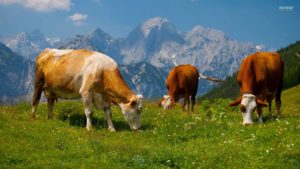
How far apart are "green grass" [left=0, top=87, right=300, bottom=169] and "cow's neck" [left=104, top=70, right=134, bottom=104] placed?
1.46 m

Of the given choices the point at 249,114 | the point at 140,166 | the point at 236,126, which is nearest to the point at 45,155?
the point at 140,166

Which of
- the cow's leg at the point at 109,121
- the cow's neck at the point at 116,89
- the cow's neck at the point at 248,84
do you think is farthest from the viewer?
the cow's neck at the point at 248,84

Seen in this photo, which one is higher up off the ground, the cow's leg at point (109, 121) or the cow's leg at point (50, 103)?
the cow's leg at point (50, 103)

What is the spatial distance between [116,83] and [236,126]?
5.88m

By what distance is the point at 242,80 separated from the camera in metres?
22.4

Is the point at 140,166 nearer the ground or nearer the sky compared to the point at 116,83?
nearer the ground

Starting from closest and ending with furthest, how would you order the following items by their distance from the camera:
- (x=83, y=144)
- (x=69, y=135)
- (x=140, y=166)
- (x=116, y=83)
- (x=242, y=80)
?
(x=140, y=166) → (x=83, y=144) → (x=69, y=135) → (x=116, y=83) → (x=242, y=80)

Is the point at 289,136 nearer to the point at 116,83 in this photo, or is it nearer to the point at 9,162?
the point at 116,83

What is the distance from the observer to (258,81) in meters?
22.0

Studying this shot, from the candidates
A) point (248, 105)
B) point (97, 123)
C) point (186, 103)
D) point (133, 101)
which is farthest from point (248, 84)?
point (186, 103)

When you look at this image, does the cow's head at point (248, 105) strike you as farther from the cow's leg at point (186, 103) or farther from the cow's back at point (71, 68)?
the cow's leg at point (186, 103)

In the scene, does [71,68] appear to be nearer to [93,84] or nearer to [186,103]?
[93,84]

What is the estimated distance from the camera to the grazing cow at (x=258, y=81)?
66.9 ft

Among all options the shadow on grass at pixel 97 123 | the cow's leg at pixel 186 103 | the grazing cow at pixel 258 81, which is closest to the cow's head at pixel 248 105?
the grazing cow at pixel 258 81
